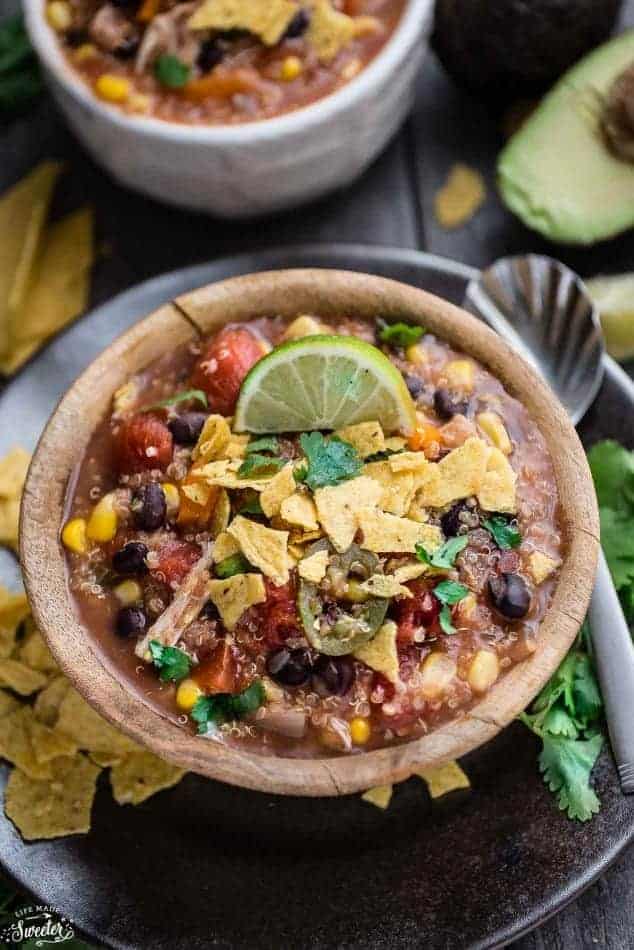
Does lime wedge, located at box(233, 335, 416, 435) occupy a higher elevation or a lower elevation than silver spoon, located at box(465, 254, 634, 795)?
higher

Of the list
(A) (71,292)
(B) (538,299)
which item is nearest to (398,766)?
(B) (538,299)

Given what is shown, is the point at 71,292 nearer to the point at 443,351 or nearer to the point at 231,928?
the point at 443,351

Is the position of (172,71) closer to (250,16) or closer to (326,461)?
(250,16)

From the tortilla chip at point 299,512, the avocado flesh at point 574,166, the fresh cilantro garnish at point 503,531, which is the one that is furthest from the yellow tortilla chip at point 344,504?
the avocado flesh at point 574,166

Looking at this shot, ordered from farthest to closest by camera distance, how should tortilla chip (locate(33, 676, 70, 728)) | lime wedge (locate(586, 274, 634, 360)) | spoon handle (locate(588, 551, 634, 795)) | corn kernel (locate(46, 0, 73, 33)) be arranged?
1. corn kernel (locate(46, 0, 73, 33))
2. lime wedge (locate(586, 274, 634, 360))
3. tortilla chip (locate(33, 676, 70, 728))
4. spoon handle (locate(588, 551, 634, 795))

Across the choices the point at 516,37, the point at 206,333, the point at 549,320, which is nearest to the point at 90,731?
the point at 206,333

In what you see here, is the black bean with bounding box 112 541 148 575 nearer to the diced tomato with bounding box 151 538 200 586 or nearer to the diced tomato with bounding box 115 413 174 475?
the diced tomato with bounding box 151 538 200 586

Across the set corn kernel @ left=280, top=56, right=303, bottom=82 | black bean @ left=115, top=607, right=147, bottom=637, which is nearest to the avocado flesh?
corn kernel @ left=280, top=56, right=303, bottom=82
